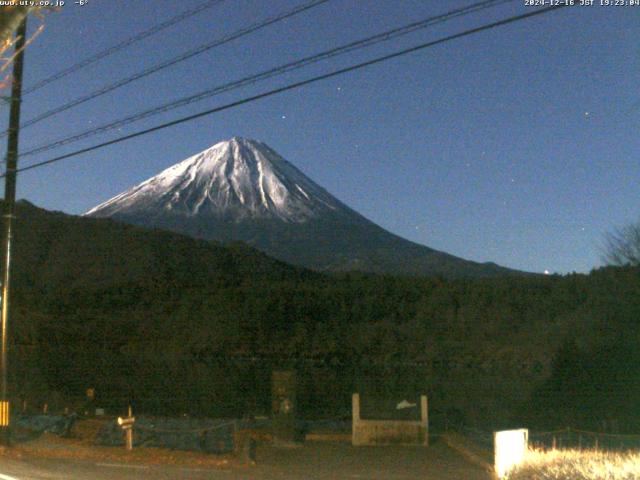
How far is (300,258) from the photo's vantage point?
16212 cm

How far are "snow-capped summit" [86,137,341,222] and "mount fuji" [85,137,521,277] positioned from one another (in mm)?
214

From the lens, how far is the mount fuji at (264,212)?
16550 cm

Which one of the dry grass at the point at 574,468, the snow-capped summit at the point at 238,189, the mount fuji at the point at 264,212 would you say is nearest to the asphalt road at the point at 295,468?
the dry grass at the point at 574,468

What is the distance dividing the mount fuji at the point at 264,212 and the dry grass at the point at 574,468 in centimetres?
14786

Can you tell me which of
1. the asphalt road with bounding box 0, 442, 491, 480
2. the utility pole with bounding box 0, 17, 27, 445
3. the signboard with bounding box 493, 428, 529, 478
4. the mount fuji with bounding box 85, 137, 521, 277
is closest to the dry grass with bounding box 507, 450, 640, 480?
the signboard with bounding box 493, 428, 529, 478

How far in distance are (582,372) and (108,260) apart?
6743cm

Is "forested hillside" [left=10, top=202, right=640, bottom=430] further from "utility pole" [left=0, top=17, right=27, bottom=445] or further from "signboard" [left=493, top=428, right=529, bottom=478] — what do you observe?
"signboard" [left=493, top=428, right=529, bottom=478]

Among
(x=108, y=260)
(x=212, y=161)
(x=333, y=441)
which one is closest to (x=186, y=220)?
(x=212, y=161)

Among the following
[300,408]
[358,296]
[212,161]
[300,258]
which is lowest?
[300,408]

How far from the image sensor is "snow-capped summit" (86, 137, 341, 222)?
178 m

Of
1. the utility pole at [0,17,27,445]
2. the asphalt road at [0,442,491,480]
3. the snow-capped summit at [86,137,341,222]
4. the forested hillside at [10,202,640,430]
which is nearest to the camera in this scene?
the asphalt road at [0,442,491,480]

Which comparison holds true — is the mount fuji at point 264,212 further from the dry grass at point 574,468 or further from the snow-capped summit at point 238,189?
the dry grass at point 574,468

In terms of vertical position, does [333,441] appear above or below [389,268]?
below

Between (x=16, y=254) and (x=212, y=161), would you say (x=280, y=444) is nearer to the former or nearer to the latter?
(x=16, y=254)
